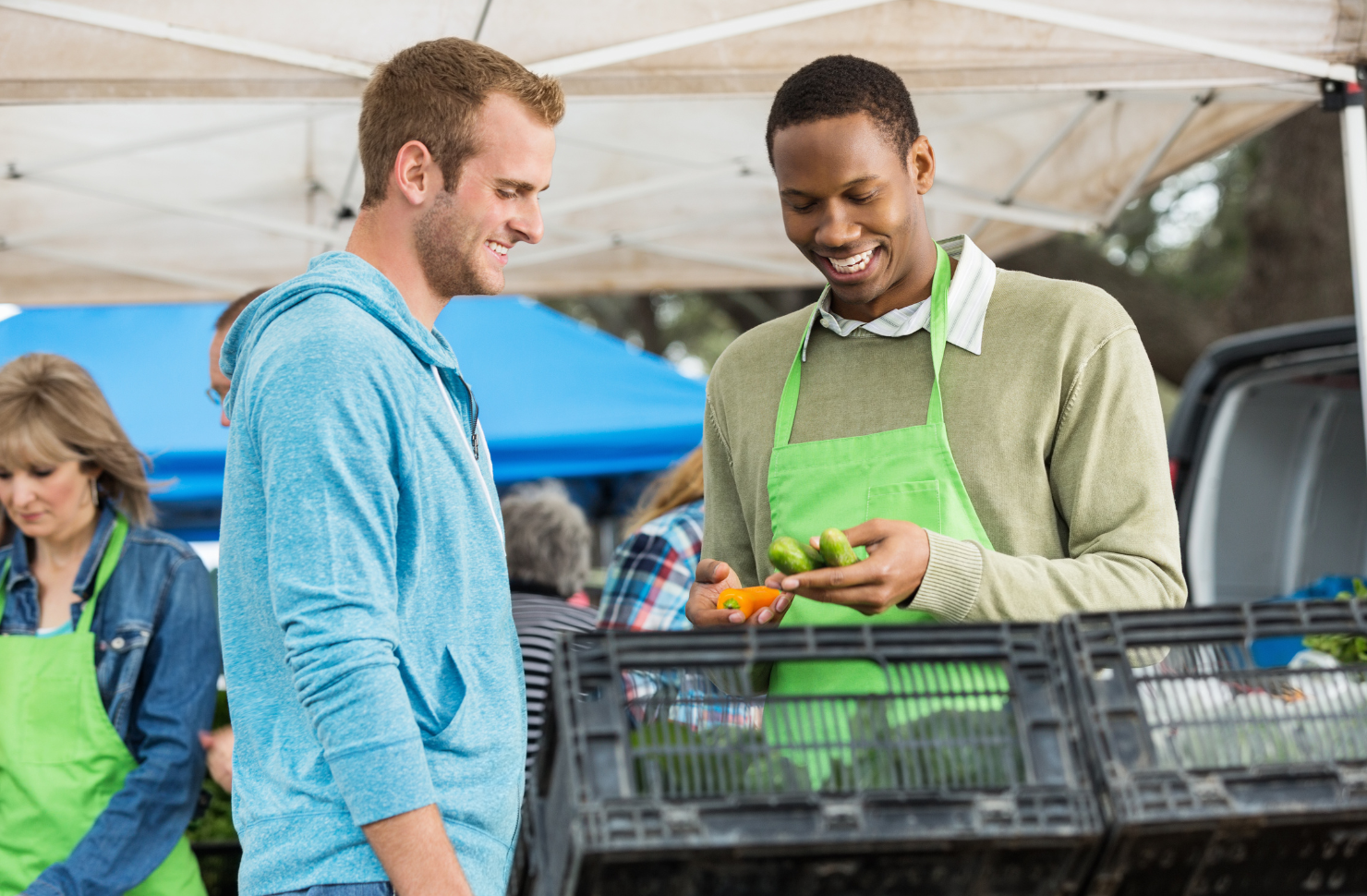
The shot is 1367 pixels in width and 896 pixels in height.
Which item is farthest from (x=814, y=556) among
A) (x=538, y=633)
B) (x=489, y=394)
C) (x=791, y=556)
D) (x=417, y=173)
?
(x=489, y=394)

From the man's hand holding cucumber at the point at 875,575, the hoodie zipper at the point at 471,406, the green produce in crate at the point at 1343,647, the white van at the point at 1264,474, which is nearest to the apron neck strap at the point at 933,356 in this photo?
the man's hand holding cucumber at the point at 875,575

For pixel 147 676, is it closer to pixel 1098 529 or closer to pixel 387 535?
pixel 387 535

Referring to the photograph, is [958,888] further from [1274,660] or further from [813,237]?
[1274,660]

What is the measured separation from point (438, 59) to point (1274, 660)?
11.1ft

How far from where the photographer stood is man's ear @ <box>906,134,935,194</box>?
6.25 ft

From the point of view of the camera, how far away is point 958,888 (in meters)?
1.24

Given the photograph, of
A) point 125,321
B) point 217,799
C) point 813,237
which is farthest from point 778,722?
point 125,321

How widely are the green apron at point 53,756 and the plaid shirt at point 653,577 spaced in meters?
1.15

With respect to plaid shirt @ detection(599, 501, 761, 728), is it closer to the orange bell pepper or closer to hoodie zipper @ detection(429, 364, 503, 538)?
the orange bell pepper

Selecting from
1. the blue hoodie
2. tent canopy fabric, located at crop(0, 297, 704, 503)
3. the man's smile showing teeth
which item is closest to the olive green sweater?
the man's smile showing teeth

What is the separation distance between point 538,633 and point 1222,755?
2189mm

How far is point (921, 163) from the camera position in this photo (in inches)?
76.0

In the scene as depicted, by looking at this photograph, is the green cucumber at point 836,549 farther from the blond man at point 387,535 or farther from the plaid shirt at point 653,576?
the plaid shirt at point 653,576

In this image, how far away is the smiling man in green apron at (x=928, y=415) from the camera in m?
1.63
